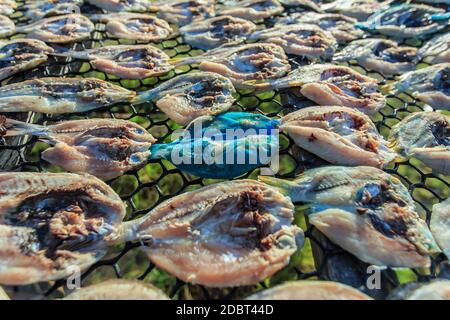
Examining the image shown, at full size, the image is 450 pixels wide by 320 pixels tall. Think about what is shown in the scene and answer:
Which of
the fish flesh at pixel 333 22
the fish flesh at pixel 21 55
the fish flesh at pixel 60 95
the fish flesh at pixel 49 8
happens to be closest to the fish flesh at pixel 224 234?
the fish flesh at pixel 60 95

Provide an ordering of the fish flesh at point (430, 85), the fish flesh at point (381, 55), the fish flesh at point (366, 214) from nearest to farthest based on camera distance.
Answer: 1. the fish flesh at point (366, 214)
2. the fish flesh at point (430, 85)
3. the fish flesh at point (381, 55)

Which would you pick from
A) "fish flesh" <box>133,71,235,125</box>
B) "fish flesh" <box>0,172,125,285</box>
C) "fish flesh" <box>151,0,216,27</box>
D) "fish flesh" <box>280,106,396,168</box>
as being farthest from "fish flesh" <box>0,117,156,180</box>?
"fish flesh" <box>151,0,216,27</box>

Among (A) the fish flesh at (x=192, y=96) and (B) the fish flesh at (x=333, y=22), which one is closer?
(A) the fish flesh at (x=192, y=96)

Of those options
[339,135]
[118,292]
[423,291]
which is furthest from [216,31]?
[423,291]

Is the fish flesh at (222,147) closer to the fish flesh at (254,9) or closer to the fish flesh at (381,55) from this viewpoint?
the fish flesh at (381,55)

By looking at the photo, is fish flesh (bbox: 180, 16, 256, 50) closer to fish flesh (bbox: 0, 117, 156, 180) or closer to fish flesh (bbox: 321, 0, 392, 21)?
fish flesh (bbox: 321, 0, 392, 21)

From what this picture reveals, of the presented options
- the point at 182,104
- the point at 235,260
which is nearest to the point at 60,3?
the point at 182,104
